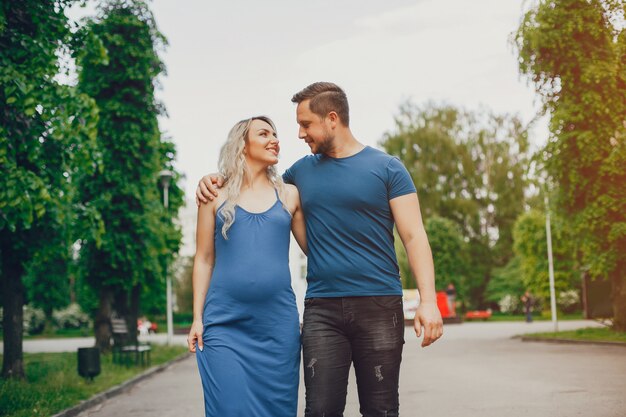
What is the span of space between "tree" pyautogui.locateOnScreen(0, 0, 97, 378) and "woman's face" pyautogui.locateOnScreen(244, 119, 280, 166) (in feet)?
21.1

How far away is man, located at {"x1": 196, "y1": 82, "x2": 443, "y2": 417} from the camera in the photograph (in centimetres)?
399

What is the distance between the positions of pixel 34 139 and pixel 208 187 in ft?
25.5

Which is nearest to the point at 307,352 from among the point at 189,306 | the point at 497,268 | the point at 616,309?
the point at 616,309

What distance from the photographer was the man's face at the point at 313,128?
417 centimetres

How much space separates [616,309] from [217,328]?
21360mm

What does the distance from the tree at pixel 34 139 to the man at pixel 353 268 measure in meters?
6.66

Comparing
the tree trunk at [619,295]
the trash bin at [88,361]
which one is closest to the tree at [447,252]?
the tree trunk at [619,295]

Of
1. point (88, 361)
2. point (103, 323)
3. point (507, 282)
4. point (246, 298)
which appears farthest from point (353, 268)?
point (507, 282)

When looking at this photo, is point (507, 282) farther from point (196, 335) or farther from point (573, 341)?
point (196, 335)

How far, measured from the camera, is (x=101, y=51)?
12.1m

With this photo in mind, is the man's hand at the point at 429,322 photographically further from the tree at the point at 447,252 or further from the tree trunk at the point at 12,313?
the tree at the point at 447,252

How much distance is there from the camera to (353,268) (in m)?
4.02

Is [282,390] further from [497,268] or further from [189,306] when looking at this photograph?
[189,306]

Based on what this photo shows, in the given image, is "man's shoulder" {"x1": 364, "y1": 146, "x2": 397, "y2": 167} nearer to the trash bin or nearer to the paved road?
the paved road
